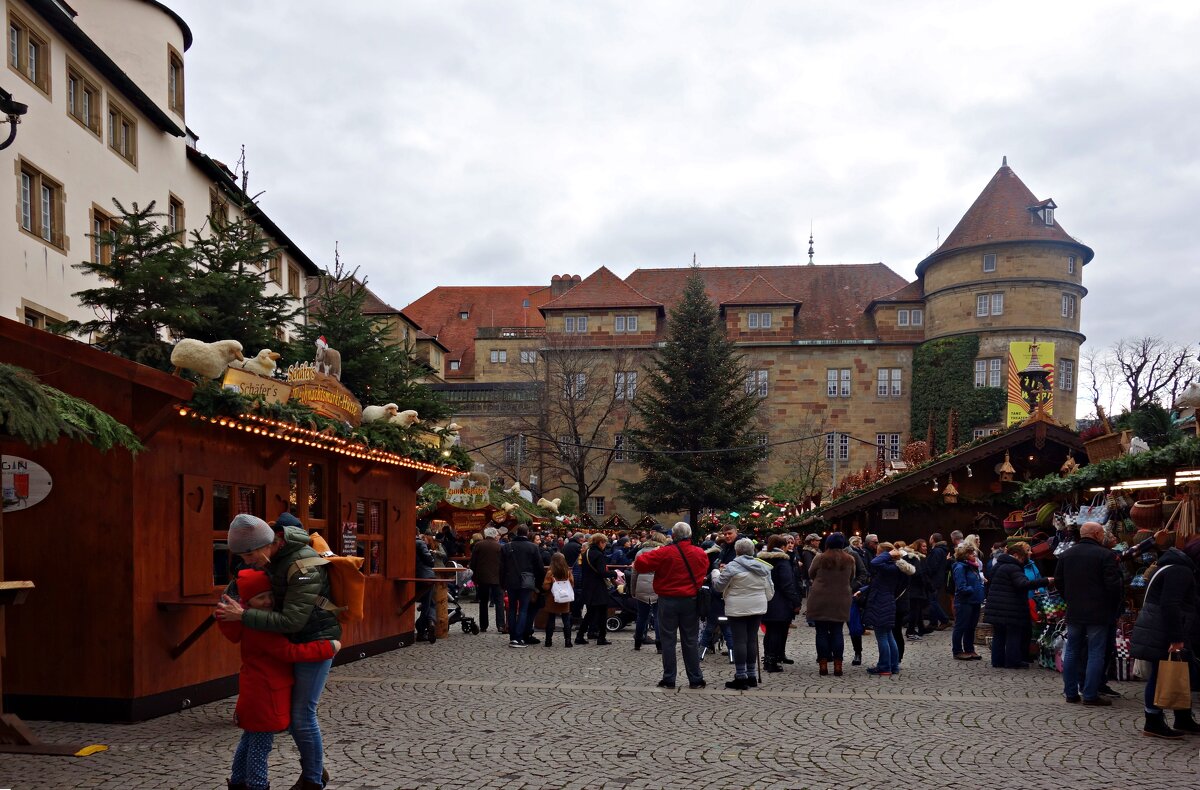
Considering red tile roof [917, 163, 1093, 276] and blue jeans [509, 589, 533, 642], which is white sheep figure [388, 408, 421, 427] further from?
red tile roof [917, 163, 1093, 276]

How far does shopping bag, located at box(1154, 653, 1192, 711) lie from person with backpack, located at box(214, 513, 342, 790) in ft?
20.8

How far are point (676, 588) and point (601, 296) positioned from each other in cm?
5566

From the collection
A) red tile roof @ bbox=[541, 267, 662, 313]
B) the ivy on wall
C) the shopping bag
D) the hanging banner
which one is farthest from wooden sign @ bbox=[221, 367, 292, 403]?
red tile roof @ bbox=[541, 267, 662, 313]

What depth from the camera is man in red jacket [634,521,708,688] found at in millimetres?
10883

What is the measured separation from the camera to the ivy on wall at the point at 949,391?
56.4 meters

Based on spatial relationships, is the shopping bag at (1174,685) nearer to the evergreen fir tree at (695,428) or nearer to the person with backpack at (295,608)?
the person with backpack at (295,608)

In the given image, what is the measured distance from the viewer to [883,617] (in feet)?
39.7

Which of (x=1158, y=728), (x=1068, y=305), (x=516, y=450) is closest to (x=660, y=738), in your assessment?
(x=1158, y=728)

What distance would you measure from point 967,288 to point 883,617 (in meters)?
49.7

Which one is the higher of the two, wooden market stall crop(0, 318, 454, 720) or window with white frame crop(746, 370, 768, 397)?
window with white frame crop(746, 370, 768, 397)

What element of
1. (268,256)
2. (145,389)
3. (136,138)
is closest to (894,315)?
(136,138)

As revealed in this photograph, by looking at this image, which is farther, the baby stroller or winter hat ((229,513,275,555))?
the baby stroller

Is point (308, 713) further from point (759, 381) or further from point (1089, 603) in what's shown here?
point (759, 381)

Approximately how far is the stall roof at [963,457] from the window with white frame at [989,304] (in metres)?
37.8
